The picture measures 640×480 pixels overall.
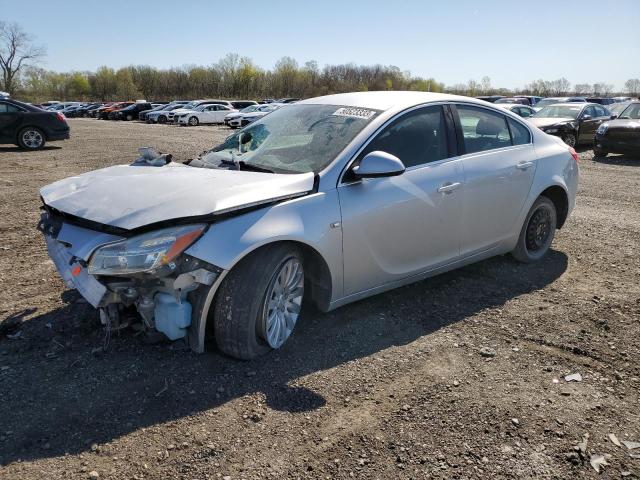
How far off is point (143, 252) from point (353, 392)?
55.4 inches

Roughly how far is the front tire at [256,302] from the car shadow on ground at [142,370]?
0.15 m

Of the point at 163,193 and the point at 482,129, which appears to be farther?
the point at 482,129

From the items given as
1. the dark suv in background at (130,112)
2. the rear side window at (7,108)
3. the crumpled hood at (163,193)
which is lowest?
the crumpled hood at (163,193)

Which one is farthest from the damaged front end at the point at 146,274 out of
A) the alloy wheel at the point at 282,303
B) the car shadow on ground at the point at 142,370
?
the alloy wheel at the point at 282,303

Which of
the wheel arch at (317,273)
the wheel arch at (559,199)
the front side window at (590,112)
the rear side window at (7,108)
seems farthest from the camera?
the front side window at (590,112)

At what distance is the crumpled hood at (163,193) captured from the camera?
2.90 metres

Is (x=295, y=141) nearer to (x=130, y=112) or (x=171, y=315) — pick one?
(x=171, y=315)

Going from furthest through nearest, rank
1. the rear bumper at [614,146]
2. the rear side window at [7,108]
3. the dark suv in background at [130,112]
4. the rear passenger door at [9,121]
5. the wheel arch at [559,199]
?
1. the dark suv in background at [130,112]
2. the rear passenger door at [9,121]
3. the rear side window at [7,108]
4. the rear bumper at [614,146]
5. the wheel arch at [559,199]

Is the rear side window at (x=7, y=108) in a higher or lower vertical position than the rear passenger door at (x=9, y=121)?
higher

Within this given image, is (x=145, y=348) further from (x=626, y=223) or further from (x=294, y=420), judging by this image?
(x=626, y=223)

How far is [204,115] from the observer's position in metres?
36.1

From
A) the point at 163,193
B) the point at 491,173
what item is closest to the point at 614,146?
the point at 491,173

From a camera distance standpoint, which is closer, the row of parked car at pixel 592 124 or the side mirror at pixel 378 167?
the side mirror at pixel 378 167

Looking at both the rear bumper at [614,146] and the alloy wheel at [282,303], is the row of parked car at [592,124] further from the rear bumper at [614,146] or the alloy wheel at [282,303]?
the alloy wheel at [282,303]
